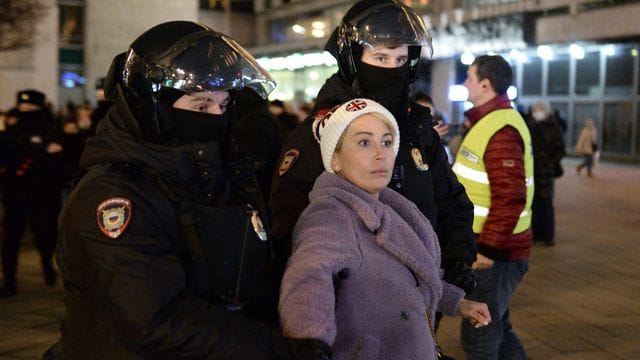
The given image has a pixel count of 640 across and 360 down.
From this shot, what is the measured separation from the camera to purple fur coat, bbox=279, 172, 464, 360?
2330 millimetres

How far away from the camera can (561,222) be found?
12.9 meters

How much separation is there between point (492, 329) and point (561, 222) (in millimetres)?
9137

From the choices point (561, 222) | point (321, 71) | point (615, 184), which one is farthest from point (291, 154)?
point (321, 71)

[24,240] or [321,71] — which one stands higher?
[321,71]

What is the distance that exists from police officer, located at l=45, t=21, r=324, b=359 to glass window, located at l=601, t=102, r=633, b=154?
2770 centimetres

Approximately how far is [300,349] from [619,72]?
28.2 meters

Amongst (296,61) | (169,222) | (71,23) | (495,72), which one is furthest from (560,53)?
(169,222)

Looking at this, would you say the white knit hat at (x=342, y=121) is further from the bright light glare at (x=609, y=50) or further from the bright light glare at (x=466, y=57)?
the bright light glare at (x=466, y=57)

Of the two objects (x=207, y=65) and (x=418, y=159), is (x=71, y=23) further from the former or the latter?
(x=207, y=65)

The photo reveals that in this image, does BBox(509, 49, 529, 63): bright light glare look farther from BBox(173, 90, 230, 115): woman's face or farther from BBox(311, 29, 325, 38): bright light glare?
BBox(173, 90, 230, 115): woman's face

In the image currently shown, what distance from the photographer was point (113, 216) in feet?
6.75

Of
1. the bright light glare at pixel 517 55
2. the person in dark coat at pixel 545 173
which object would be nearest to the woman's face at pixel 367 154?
the person in dark coat at pixel 545 173

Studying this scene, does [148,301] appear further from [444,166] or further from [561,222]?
[561,222]

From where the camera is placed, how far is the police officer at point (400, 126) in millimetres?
3191
